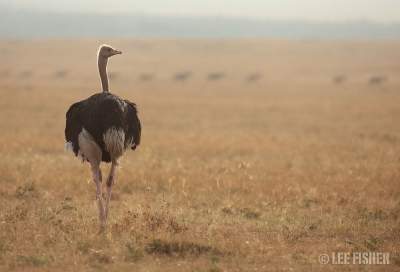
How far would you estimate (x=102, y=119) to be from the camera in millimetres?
9016

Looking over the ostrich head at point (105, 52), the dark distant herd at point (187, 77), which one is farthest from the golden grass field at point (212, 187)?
the dark distant herd at point (187, 77)

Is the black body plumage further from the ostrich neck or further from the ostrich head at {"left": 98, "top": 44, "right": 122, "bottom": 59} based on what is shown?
the ostrich head at {"left": 98, "top": 44, "right": 122, "bottom": 59}

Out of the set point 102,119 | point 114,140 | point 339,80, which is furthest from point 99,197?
point 339,80

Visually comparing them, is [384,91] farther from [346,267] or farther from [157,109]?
[346,267]

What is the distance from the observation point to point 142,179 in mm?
13016

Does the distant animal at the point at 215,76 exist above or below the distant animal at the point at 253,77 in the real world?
below

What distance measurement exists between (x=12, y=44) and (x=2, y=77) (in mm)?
32053

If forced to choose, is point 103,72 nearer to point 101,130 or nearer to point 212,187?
point 101,130

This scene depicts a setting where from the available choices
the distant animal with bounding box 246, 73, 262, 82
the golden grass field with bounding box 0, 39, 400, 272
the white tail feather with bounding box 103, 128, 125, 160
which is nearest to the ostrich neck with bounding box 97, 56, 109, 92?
the white tail feather with bounding box 103, 128, 125, 160

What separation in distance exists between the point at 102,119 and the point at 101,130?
0.43ft

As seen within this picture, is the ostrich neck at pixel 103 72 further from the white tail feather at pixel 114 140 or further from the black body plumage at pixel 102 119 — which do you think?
the white tail feather at pixel 114 140

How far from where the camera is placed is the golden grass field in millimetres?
8406

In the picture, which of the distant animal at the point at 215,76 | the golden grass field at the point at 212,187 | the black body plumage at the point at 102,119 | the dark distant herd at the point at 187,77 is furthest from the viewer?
the distant animal at the point at 215,76

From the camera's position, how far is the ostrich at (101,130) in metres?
9.05
